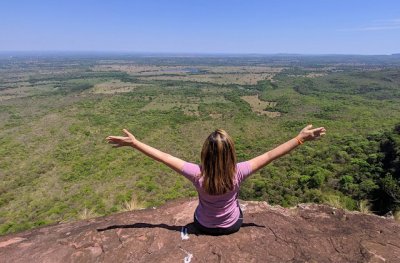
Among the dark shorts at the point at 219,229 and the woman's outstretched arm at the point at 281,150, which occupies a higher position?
the woman's outstretched arm at the point at 281,150

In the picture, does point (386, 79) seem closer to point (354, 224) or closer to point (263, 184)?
point (263, 184)

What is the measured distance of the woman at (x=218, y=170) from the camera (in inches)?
151

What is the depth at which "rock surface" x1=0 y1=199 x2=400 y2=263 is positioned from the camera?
454 centimetres

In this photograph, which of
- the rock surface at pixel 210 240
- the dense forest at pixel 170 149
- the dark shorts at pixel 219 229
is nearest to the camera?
the rock surface at pixel 210 240

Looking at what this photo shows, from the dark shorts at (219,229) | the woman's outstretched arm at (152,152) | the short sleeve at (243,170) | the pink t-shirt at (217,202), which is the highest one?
the woman's outstretched arm at (152,152)

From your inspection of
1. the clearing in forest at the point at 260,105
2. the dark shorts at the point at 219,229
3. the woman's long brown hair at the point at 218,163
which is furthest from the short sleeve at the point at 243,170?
the clearing in forest at the point at 260,105

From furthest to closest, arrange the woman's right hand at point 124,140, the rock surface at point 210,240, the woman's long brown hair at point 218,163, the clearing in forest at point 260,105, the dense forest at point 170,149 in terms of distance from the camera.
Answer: the clearing in forest at point 260,105
the dense forest at point 170,149
the rock surface at point 210,240
the woman's right hand at point 124,140
the woman's long brown hair at point 218,163

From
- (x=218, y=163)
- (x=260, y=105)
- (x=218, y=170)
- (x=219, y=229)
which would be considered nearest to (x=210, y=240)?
(x=219, y=229)

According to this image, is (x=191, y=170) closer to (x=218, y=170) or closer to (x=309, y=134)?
(x=218, y=170)

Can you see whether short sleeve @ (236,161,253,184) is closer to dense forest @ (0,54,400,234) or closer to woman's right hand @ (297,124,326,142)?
woman's right hand @ (297,124,326,142)

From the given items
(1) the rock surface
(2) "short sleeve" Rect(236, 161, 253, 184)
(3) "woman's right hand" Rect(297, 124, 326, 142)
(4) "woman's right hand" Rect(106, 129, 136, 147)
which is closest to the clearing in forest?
(1) the rock surface

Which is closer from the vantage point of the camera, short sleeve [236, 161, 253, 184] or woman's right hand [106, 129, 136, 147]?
woman's right hand [106, 129, 136, 147]

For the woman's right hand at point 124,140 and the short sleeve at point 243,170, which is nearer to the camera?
the woman's right hand at point 124,140

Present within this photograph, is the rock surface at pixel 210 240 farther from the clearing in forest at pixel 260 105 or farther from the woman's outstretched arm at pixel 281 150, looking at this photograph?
the clearing in forest at pixel 260 105
